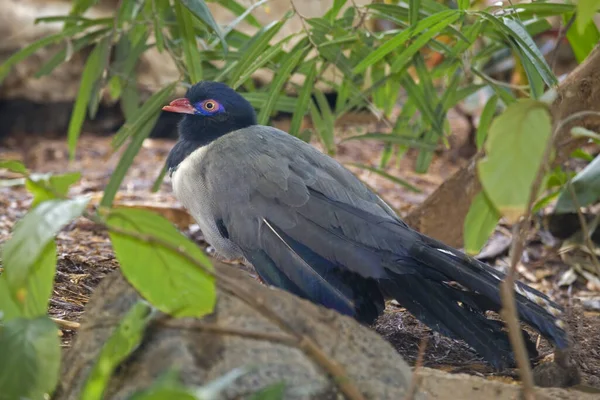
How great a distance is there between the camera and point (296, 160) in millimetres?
2840

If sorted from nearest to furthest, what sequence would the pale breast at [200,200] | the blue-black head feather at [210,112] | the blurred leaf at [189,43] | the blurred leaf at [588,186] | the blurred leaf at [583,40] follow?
the pale breast at [200,200], the blue-black head feather at [210,112], the blurred leaf at [189,43], the blurred leaf at [583,40], the blurred leaf at [588,186]

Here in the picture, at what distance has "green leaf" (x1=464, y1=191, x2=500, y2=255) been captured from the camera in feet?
6.08

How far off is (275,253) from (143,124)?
56.8 inches

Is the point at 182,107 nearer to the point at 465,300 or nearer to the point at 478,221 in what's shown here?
the point at 465,300

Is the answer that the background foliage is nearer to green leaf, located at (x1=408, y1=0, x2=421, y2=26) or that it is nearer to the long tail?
green leaf, located at (x1=408, y1=0, x2=421, y2=26)

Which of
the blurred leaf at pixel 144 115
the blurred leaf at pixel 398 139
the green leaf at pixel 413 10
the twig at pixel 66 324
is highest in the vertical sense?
the green leaf at pixel 413 10

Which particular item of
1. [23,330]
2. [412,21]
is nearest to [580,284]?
[412,21]

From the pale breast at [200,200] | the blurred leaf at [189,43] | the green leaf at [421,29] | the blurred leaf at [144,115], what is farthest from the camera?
the blurred leaf at [144,115]

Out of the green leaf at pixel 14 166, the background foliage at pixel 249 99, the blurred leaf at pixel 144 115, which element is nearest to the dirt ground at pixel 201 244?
the blurred leaf at pixel 144 115

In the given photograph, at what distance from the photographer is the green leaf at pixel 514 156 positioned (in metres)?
1.45

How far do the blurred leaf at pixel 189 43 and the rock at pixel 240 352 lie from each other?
1707 mm

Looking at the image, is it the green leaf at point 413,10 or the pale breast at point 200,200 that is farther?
the green leaf at point 413,10

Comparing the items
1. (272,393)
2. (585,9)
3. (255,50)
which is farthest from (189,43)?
(272,393)

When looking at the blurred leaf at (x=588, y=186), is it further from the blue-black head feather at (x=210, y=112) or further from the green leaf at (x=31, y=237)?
the green leaf at (x=31, y=237)
